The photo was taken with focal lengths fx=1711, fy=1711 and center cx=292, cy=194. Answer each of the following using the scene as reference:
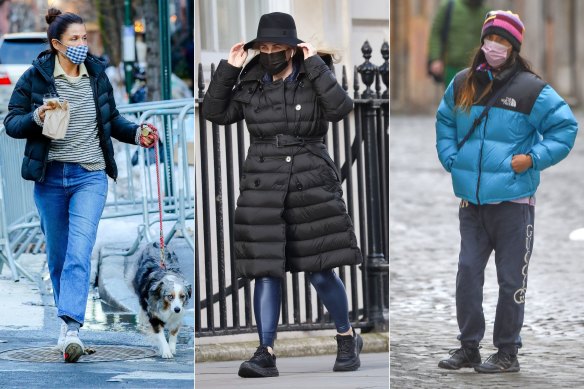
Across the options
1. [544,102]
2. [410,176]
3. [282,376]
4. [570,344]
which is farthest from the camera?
[410,176]

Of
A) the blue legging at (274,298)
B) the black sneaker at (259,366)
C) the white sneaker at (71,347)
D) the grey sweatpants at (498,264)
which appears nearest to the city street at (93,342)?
the white sneaker at (71,347)

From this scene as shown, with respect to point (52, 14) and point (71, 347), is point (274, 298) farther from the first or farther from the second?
point (52, 14)

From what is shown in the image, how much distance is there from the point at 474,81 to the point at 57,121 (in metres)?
1.74

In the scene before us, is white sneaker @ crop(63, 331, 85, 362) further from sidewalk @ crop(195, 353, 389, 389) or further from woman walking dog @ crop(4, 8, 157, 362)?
sidewalk @ crop(195, 353, 389, 389)

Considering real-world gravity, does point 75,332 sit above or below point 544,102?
below

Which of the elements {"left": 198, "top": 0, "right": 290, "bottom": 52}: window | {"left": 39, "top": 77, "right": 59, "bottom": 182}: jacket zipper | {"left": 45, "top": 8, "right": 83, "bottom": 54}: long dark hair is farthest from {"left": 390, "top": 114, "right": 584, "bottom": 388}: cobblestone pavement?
{"left": 45, "top": 8, "right": 83, "bottom": 54}: long dark hair

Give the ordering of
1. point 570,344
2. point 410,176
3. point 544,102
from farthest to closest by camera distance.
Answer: point 410,176
point 570,344
point 544,102

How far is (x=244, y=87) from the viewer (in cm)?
688

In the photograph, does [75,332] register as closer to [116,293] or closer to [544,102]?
[116,293]

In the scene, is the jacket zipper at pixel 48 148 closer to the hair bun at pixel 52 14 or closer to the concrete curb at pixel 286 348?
the hair bun at pixel 52 14

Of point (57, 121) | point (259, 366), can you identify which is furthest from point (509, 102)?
point (57, 121)

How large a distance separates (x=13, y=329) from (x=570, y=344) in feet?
8.50

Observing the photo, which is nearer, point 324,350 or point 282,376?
point 282,376

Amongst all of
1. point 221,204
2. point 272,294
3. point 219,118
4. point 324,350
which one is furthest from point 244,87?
point 324,350
